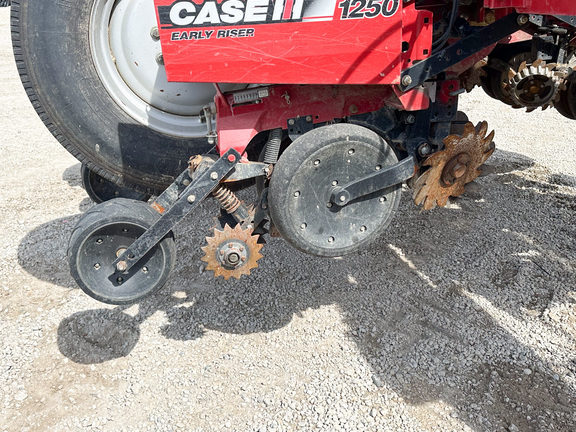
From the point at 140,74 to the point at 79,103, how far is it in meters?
0.35

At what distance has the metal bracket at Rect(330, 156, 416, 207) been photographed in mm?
2182

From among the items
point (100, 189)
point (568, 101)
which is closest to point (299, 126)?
point (100, 189)

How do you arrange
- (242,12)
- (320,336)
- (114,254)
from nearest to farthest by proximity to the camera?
(242,12) → (114,254) → (320,336)

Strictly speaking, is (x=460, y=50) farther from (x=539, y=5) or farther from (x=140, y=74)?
(x=140, y=74)

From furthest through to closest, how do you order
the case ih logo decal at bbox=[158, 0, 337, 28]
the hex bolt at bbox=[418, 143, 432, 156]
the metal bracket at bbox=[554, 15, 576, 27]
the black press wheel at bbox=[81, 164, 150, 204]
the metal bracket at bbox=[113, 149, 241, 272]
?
the black press wheel at bbox=[81, 164, 150, 204]
the hex bolt at bbox=[418, 143, 432, 156]
the metal bracket at bbox=[554, 15, 576, 27]
the metal bracket at bbox=[113, 149, 241, 272]
the case ih logo decal at bbox=[158, 0, 337, 28]

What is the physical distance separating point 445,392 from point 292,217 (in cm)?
119

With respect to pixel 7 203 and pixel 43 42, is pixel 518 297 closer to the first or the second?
pixel 43 42

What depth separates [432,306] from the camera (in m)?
2.89

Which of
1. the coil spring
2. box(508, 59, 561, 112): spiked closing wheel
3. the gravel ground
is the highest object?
box(508, 59, 561, 112): spiked closing wheel

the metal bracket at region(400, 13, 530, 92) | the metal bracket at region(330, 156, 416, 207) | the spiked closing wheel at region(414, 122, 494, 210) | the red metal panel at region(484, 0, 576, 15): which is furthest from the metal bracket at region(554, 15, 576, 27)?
the metal bracket at region(330, 156, 416, 207)

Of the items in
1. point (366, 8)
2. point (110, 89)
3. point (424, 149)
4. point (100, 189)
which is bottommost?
point (100, 189)

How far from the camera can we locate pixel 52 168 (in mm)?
4848

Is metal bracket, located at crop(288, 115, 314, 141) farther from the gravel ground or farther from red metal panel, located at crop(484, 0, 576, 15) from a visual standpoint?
the gravel ground

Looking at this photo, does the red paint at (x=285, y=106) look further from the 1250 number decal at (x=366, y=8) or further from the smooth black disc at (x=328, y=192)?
the 1250 number decal at (x=366, y=8)
